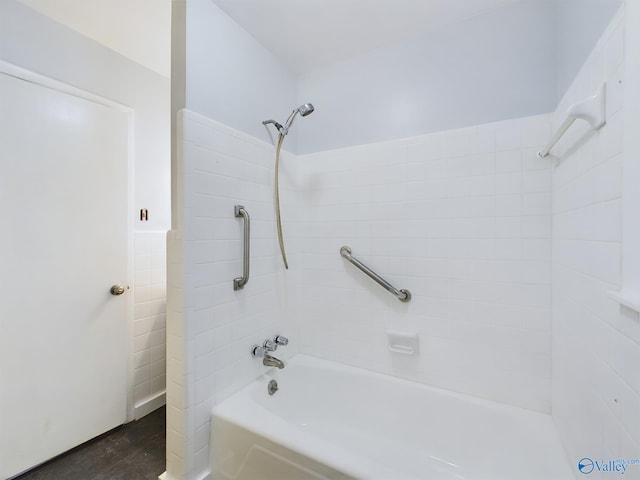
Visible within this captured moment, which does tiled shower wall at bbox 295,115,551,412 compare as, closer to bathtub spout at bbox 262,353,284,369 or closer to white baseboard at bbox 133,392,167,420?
bathtub spout at bbox 262,353,284,369

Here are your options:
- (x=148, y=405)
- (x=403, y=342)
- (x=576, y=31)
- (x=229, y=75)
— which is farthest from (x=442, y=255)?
(x=148, y=405)

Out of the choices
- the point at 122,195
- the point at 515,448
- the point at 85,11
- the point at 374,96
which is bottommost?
the point at 515,448

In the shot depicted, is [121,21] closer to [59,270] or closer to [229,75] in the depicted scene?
[229,75]

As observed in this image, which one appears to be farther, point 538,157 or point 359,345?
point 359,345

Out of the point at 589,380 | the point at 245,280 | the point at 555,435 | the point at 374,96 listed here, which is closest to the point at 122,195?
the point at 245,280

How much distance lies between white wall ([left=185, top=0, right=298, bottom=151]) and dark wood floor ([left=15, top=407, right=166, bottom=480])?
187cm

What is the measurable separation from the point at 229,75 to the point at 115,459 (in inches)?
86.4

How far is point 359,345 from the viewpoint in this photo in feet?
5.56

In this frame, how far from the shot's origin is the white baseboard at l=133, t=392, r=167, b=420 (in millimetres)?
1869

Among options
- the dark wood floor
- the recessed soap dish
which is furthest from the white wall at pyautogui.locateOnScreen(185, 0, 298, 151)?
the dark wood floor

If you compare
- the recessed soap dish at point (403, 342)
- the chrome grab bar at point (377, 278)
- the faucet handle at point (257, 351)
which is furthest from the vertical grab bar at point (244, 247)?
the recessed soap dish at point (403, 342)

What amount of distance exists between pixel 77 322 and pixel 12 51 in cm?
146

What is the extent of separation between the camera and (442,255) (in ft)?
4.81

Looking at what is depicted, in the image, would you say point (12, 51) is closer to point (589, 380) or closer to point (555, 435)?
point (589, 380)
